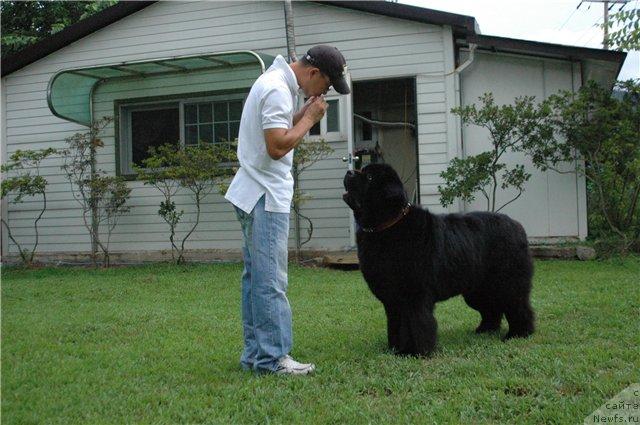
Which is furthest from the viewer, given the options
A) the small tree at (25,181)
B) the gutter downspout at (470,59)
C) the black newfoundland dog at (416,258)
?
the small tree at (25,181)

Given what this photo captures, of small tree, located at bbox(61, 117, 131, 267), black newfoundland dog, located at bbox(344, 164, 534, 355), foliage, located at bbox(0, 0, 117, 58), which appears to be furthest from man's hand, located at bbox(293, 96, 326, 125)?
foliage, located at bbox(0, 0, 117, 58)

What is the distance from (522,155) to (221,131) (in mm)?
5240

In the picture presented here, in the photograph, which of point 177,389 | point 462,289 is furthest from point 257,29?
point 177,389

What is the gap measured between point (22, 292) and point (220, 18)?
5943 mm

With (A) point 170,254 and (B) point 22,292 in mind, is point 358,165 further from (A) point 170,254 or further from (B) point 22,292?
(B) point 22,292

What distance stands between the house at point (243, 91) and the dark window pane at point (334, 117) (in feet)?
0.06

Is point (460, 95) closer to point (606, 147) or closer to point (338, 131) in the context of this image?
point (338, 131)

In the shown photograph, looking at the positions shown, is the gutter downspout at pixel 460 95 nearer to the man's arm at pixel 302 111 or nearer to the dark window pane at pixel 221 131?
the dark window pane at pixel 221 131

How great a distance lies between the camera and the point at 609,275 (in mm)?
7387

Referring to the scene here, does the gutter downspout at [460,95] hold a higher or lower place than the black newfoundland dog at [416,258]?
higher

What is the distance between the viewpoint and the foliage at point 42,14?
19.5m

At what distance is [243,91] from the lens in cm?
1092

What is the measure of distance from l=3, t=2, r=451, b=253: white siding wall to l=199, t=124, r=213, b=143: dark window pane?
0.71m

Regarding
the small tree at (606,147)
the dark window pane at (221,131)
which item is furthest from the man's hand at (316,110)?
the dark window pane at (221,131)
